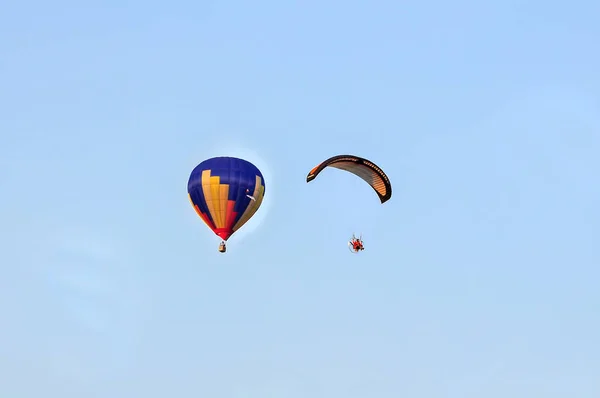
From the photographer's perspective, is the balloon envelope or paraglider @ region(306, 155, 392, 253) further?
the balloon envelope

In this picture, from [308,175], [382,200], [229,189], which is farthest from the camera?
[229,189]

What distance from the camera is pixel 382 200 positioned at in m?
89.1

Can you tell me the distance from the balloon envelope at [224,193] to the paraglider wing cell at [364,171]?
12275 mm

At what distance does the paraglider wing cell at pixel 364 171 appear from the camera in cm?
8400

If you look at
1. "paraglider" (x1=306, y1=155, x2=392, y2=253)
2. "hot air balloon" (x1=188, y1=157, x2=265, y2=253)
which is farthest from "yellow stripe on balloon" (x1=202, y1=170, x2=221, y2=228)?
"paraglider" (x1=306, y1=155, x2=392, y2=253)

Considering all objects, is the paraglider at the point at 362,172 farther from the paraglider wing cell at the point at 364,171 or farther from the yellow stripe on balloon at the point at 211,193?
the yellow stripe on balloon at the point at 211,193

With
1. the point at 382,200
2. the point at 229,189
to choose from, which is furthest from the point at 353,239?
the point at 229,189

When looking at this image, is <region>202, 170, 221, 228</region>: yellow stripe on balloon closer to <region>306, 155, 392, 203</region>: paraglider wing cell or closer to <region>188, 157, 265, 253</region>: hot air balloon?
<region>188, 157, 265, 253</region>: hot air balloon

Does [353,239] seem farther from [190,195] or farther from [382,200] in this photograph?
[190,195]

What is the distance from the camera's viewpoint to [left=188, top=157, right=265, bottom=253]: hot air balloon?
9762cm

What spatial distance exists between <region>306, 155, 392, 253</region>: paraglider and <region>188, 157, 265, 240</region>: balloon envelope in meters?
12.3

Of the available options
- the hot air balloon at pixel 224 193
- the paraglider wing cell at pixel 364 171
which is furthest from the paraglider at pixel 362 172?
the hot air balloon at pixel 224 193

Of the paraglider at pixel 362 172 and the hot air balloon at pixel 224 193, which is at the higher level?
the hot air balloon at pixel 224 193

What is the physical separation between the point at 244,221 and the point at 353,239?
1450 cm
